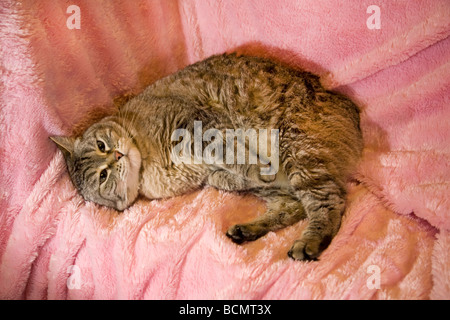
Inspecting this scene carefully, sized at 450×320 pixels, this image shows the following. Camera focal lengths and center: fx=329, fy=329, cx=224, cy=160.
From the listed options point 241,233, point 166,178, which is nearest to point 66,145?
point 166,178

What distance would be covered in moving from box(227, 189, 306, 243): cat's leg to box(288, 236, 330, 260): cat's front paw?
16 centimetres

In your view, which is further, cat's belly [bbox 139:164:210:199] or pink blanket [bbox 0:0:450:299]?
cat's belly [bbox 139:164:210:199]

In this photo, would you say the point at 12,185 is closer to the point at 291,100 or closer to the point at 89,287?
the point at 89,287

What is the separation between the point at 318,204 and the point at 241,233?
331 millimetres

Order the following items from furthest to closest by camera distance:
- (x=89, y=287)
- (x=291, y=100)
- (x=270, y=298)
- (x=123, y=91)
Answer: (x=123, y=91), (x=291, y=100), (x=89, y=287), (x=270, y=298)

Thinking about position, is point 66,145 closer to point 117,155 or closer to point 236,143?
point 117,155

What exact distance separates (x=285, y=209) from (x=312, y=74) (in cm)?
63

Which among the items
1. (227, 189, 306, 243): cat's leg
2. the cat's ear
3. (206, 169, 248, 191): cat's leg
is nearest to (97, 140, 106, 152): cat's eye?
the cat's ear

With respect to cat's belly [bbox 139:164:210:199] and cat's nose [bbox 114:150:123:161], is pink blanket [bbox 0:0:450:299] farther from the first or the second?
cat's nose [bbox 114:150:123:161]

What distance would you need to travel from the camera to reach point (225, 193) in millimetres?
1489

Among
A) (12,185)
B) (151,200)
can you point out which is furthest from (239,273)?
(12,185)

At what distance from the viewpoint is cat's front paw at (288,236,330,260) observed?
3.83 ft

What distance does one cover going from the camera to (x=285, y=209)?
1413 mm

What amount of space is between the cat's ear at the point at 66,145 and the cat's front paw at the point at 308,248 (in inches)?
40.1
